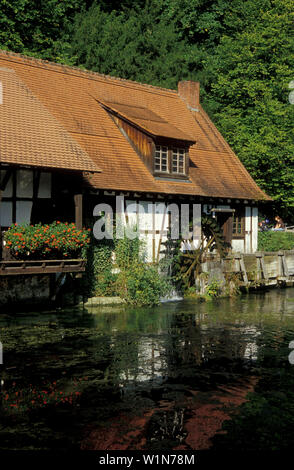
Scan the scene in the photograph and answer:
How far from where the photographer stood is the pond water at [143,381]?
25.7 ft

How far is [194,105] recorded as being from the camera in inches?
1097

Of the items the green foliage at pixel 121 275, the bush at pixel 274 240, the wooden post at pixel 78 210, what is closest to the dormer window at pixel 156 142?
the green foliage at pixel 121 275

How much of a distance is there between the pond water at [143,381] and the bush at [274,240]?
447 inches

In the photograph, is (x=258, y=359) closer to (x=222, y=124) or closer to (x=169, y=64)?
(x=222, y=124)

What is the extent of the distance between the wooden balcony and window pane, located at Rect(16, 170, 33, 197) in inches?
89.7

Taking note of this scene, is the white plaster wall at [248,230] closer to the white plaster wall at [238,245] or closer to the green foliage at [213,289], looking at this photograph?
the white plaster wall at [238,245]

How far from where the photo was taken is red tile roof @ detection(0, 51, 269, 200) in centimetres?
2114

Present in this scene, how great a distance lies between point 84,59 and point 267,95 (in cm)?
940

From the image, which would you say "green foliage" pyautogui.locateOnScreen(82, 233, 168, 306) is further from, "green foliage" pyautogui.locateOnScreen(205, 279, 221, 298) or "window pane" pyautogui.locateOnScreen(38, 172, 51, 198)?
"window pane" pyautogui.locateOnScreen(38, 172, 51, 198)

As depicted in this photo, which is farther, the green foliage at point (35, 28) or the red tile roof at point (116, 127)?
the green foliage at point (35, 28)

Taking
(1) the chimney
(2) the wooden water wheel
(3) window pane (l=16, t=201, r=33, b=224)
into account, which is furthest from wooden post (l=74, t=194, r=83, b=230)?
(1) the chimney

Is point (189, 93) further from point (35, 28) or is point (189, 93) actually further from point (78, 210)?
point (78, 210)

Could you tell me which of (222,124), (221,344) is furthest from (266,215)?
(221,344)

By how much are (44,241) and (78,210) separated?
76.2 inches
